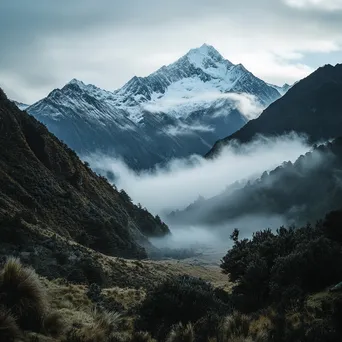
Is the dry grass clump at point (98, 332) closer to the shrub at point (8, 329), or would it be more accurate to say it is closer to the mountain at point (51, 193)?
the shrub at point (8, 329)

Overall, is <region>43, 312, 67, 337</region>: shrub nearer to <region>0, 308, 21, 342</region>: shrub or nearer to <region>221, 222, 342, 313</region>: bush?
<region>0, 308, 21, 342</region>: shrub

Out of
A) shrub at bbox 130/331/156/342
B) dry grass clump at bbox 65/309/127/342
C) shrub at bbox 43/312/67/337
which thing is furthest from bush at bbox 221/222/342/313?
shrub at bbox 43/312/67/337

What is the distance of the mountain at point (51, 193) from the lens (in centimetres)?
6625

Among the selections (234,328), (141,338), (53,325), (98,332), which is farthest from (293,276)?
(53,325)

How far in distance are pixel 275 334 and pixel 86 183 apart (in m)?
89.2

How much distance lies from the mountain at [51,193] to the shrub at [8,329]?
38.3m

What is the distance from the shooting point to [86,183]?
97812 millimetres

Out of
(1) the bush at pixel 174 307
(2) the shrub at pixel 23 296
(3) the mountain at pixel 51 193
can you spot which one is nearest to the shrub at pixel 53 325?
(2) the shrub at pixel 23 296

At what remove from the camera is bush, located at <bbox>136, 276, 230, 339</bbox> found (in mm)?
16109

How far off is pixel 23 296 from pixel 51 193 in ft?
218

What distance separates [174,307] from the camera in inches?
654

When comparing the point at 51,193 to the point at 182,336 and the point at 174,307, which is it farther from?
the point at 182,336

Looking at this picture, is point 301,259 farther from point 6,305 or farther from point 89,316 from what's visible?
point 6,305

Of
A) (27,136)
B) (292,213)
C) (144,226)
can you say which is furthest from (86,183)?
(292,213)
